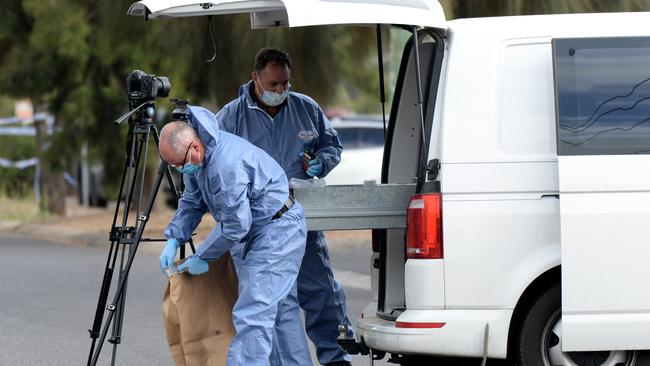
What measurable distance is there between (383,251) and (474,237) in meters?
0.92

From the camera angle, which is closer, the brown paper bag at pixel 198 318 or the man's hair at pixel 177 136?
the man's hair at pixel 177 136

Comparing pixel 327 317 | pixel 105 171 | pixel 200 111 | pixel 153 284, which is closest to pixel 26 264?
pixel 153 284

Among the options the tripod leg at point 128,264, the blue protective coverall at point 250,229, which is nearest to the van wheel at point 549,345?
the blue protective coverall at point 250,229

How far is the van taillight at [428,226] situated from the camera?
6312 millimetres

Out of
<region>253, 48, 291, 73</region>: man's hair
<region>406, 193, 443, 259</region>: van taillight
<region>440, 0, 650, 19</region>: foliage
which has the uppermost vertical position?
<region>440, 0, 650, 19</region>: foliage

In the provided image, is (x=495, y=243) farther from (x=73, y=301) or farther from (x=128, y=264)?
(x=73, y=301)

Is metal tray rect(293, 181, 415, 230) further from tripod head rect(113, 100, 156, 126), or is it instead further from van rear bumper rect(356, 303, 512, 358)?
tripod head rect(113, 100, 156, 126)

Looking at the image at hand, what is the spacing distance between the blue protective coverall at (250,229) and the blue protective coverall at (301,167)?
978mm

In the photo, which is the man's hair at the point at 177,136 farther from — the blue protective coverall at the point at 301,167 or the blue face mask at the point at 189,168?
the blue protective coverall at the point at 301,167

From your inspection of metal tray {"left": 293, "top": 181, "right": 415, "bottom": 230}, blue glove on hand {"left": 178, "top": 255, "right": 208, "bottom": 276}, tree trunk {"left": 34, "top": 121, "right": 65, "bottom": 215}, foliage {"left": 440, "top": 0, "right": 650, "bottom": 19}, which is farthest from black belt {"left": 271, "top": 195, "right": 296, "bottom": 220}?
tree trunk {"left": 34, "top": 121, "right": 65, "bottom": 215}

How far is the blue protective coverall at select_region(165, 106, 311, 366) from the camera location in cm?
641

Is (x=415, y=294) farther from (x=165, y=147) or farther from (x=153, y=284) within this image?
(x=153, y=284)

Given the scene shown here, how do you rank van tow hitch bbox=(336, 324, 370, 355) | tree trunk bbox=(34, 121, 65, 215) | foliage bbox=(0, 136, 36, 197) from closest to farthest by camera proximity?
van tow hitch bbox=(336, 324, 370, 355) → tree trunk bbox=(34, 121, 65, 215) → foliage bbox=(0, 136, 36, 197)

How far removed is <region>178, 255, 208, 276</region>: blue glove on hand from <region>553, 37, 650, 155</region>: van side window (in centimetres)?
176
